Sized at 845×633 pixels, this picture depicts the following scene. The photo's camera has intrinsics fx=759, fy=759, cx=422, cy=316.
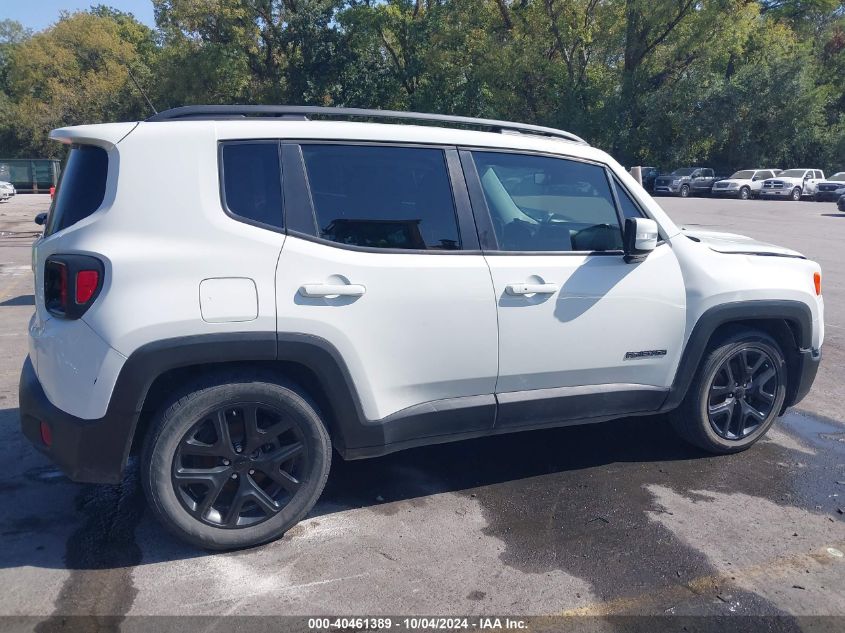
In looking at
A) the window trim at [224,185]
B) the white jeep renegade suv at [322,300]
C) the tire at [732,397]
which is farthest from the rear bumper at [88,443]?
the tire at [732,397]

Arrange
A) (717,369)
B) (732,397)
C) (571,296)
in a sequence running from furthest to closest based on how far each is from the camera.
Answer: (732,397) < (717,369) < (571,296)

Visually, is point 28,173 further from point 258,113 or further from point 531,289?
point 531,289

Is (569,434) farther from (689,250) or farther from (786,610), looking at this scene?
(786,610)

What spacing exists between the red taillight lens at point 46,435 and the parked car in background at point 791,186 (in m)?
40.4

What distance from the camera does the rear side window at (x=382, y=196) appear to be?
360 cm

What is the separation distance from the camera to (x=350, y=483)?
4301 mm

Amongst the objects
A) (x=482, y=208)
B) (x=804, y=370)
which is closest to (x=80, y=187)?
(x=482, y=208)

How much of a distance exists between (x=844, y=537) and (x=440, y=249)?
2454 millimetres

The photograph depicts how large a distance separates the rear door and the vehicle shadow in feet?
2.15

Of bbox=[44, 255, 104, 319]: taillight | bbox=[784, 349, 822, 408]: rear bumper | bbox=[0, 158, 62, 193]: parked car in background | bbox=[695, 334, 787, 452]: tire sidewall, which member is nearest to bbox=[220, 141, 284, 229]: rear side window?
bbox=[44, 255, 104, 319]: taillight

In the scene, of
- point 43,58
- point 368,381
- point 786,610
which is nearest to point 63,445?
point 368,381

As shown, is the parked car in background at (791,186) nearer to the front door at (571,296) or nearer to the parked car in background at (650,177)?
the parked car in background at (650,177)

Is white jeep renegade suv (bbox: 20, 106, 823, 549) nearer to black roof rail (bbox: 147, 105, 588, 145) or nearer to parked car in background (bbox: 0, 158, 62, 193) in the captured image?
black roof rail (bbox: 147, 105, 588, 145)

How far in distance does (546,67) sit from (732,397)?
129 feet
